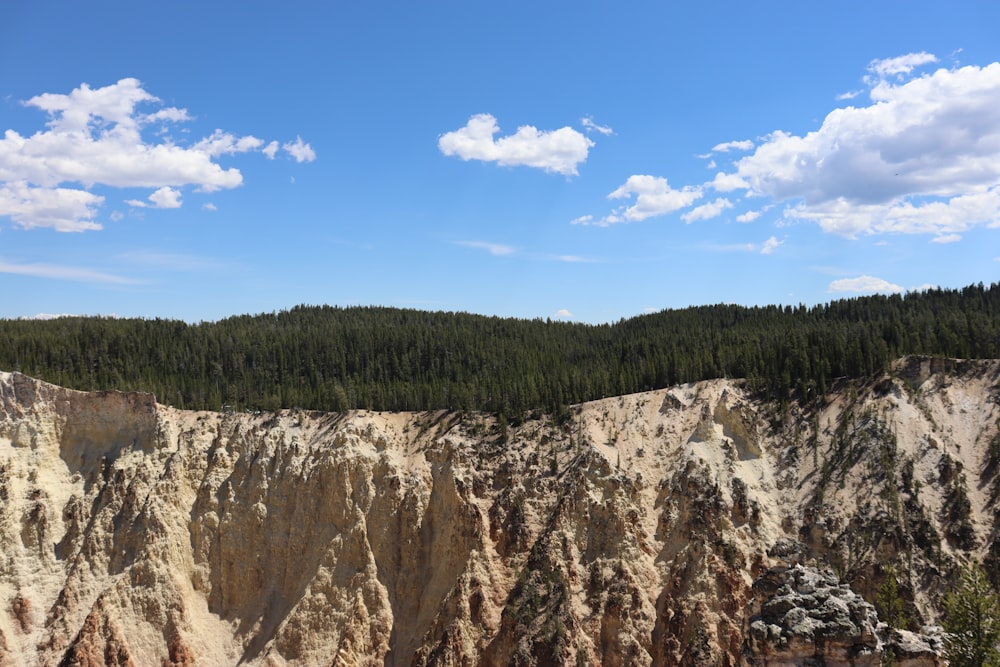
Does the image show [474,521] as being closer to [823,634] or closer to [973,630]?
[823,634]

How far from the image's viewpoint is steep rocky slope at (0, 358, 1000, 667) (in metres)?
47.3

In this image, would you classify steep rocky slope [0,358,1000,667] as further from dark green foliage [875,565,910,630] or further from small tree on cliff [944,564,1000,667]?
small tree on cliff [944,564,1000,667]

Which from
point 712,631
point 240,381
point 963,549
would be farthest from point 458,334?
point 963,549

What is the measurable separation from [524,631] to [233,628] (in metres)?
23.7

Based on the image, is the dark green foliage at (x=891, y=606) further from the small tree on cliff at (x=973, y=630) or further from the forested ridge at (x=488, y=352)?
the forested ridge at (x=488, y=352)

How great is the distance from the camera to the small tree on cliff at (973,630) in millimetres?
30359

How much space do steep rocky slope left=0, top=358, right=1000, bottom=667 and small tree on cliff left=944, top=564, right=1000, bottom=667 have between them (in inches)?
485

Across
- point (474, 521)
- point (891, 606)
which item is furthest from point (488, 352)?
point (891, 606)

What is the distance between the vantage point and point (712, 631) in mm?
44656

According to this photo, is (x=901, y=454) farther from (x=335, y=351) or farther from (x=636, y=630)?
(x=335, y=351)

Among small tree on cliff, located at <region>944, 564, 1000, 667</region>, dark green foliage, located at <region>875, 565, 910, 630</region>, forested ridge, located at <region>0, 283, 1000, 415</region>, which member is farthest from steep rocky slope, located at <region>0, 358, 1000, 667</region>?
small tree on cliff, located at <region>944, 564, 1000, 667</region>

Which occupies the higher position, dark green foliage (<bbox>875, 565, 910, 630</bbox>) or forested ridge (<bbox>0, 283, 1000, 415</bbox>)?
A: forested ridge (<bbox>0, 283, 1000, 415</bbox>)

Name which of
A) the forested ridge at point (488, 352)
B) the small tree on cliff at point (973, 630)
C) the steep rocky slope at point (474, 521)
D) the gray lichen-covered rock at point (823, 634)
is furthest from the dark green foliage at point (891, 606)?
the forested ridge at point (488, 352)

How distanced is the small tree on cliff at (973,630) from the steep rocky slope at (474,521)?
40.4 ft
